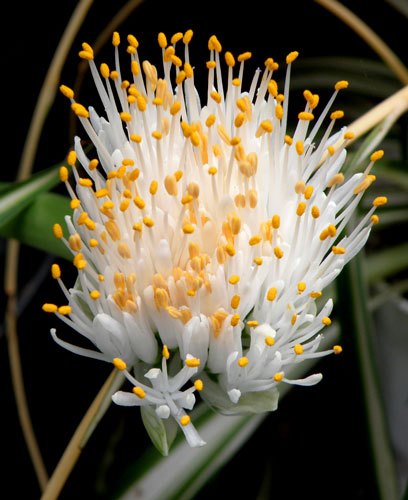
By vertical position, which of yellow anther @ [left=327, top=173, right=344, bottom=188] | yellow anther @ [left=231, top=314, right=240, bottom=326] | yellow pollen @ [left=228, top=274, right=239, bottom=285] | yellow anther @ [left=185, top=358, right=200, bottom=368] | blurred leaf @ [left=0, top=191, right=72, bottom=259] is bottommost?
yellow anther @ [left=185, top=358, right=200, bottom=368]

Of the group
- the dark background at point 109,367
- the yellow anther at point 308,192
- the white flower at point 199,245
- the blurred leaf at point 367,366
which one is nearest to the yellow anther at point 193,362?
the white flower at point 199,245

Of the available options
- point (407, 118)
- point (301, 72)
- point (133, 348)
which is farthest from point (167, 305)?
point (301, 72)

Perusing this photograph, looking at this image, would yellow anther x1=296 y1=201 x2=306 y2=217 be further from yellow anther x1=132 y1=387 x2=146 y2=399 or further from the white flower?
yellow anther x1=132 y1=387 x2=146 y2=399

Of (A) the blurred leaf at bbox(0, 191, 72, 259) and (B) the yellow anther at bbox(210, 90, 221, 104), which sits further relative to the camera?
(A) the blurred leaf at bbox(0, 191, 72, 259)

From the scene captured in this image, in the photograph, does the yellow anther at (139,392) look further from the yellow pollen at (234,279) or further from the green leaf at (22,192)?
the green leaf at (22,192)

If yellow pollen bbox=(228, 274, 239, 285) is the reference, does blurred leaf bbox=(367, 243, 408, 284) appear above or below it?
below

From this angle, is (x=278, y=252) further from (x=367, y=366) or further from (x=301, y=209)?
(x=367, y=366)

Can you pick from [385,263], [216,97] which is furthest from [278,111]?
[385,263]

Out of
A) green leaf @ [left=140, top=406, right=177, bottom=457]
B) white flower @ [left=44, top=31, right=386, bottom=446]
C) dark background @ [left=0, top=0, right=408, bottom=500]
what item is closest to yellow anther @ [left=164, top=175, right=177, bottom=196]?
white flower @ [left=44, top=31, right=386, bottom=446]

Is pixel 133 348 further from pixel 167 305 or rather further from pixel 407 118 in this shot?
pixel 407 118
